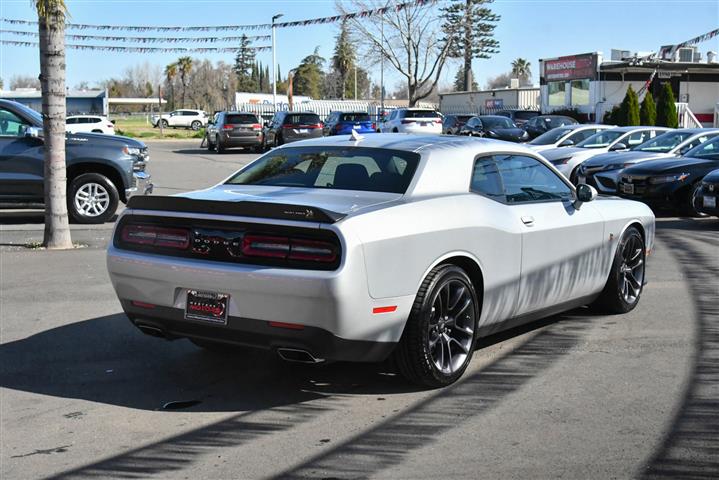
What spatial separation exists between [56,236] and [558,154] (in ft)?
38.6

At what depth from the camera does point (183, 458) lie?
4328 mm

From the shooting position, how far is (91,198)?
1348 cm

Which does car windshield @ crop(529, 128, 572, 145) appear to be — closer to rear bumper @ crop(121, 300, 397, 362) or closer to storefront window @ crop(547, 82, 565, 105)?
rear bumper @ crop(121, 300, 397, 362)

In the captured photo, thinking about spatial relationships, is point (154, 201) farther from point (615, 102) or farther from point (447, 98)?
point (447, 98)

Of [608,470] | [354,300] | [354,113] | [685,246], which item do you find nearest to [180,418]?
[354,300]

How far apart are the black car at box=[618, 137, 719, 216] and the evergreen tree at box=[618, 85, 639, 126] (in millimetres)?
21317

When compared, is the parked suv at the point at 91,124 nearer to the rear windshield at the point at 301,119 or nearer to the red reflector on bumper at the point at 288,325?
the rear windshield at the point at 301,119

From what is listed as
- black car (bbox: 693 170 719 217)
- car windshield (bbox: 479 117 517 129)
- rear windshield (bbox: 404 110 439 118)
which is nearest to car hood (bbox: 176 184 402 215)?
black car (bbox: 693 170 719 217)

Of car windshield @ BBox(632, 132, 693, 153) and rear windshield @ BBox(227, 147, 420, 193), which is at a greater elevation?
car windshield @ BBox(632, 132, 693, 153)

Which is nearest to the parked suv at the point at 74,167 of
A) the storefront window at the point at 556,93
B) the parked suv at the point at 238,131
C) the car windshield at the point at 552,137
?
the car windshield at the point at 552,137

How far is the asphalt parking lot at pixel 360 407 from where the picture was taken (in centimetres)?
423

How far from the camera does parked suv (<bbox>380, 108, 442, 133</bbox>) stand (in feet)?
119

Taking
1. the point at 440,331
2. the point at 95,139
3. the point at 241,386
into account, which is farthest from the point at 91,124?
the point at 440,331

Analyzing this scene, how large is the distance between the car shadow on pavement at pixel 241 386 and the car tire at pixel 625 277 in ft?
1.05
